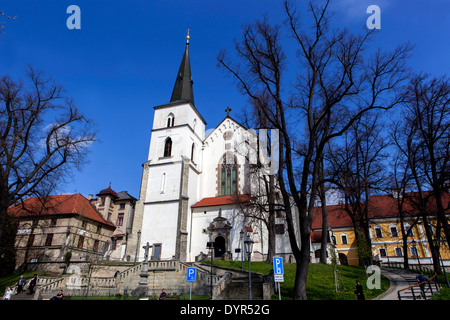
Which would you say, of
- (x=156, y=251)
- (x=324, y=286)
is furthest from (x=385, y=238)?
(x=156, y=251)

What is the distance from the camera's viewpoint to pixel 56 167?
17.9 m

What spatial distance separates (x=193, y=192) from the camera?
3491 centimetres

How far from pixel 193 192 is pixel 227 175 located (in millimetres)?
4792

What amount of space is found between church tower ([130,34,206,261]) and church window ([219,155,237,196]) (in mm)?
3118

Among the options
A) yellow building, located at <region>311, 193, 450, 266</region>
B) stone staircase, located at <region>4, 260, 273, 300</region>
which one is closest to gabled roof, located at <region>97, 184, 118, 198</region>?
stone staircase, located at <region>4, 260, 273, 300</region>

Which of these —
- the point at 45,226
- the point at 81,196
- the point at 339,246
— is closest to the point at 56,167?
the point at 45,226

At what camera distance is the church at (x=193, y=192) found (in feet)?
97.0

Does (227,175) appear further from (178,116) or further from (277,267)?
(277,267)

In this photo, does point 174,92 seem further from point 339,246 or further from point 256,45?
point 339,246

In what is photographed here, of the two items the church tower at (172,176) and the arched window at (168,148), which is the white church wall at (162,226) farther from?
the arched window at (168,148)

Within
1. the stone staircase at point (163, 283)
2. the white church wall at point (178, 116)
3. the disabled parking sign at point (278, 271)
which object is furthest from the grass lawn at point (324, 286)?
the white church wall at point (178, 116)

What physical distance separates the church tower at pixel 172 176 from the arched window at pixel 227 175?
3062mm
